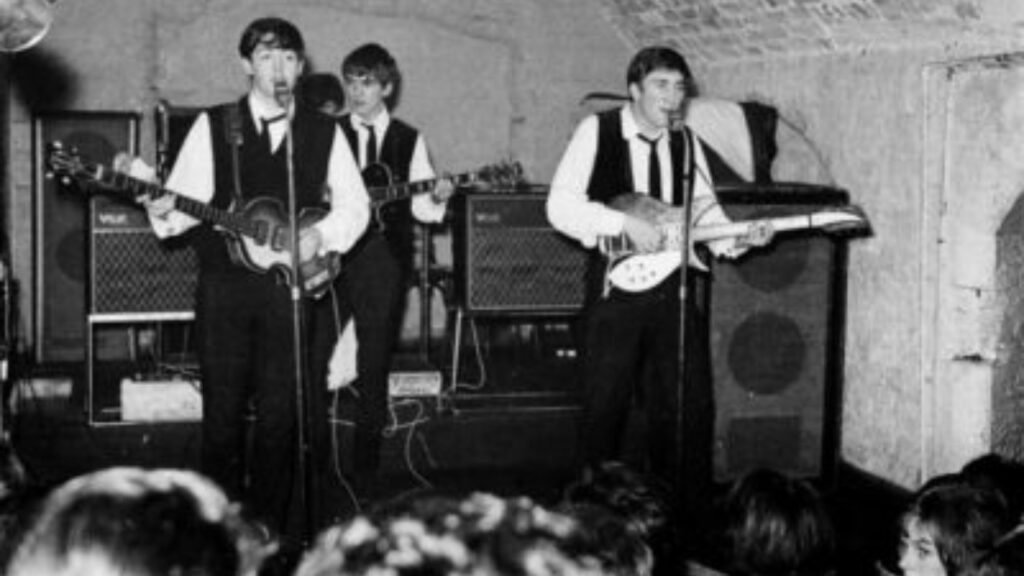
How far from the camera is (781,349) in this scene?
5828 millimetres

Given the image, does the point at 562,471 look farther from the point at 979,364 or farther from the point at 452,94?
the point at 452,94

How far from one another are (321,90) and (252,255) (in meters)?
3.46

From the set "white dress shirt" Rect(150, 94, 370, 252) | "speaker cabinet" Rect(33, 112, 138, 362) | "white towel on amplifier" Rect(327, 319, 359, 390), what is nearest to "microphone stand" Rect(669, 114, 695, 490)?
"white dress shirt" Rect(150, 94, 370, 252)

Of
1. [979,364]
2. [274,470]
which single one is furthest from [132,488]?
[979,364]

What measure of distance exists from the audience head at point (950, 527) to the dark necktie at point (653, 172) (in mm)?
2234

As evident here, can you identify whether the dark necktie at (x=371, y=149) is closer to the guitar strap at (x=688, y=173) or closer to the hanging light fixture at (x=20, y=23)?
the hanging light fixture at (x=20, y=23)

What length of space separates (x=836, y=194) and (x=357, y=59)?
2221mm

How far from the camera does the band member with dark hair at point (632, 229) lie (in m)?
5.05

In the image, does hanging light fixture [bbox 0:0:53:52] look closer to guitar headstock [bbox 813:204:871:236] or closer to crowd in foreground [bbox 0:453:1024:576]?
guitar headstock [bbox 813:204:871:236]

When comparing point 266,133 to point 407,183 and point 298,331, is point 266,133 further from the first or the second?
point 407,183

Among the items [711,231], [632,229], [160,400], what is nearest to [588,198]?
[632,229]

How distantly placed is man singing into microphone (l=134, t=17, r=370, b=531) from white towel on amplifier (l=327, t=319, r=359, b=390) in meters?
1.16

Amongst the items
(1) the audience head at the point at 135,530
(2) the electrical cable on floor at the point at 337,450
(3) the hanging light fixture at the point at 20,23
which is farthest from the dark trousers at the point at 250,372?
(1) the audience head at the point at 135,530

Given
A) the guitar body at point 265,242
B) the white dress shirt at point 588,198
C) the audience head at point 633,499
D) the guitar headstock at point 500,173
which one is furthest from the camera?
the guitar headstock at point 500,173
